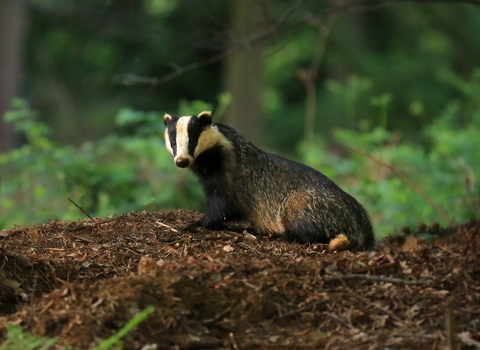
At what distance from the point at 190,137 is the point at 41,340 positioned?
7.87 ft

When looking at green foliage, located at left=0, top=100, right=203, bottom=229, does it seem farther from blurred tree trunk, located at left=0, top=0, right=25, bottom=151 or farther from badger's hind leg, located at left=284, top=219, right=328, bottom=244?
blurred tree trunk, located at left=0, top=0, right=25, bottom=151

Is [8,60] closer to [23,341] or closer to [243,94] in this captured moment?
[243,94]

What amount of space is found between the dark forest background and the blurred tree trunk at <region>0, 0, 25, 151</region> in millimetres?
29

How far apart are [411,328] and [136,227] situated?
235cm

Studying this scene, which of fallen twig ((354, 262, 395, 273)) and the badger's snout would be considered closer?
fallen twig ((354, 262, 395, 273))

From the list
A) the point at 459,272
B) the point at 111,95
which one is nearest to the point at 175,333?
the point at 459,272

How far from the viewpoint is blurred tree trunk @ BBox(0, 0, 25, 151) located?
14406 millimetres

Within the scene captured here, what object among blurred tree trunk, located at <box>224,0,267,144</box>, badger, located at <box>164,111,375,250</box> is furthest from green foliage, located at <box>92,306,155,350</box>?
blurred tree trunk, located at <box>224,0,267,144</box>

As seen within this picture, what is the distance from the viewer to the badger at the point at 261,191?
181 inches

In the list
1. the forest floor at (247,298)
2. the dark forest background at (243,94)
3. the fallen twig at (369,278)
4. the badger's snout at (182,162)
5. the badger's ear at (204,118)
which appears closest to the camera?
the forest floor at (247,298)

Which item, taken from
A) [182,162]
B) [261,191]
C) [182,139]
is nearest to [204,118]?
[182,139]

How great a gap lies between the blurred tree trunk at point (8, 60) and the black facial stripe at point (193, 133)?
11198 mm

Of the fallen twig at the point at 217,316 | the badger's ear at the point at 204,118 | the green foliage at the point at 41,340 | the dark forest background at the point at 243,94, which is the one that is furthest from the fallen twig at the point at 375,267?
the dark forest background at the point at 243,94

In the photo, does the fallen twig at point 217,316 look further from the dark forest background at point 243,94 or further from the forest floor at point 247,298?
the dark forest background at point 243,94
